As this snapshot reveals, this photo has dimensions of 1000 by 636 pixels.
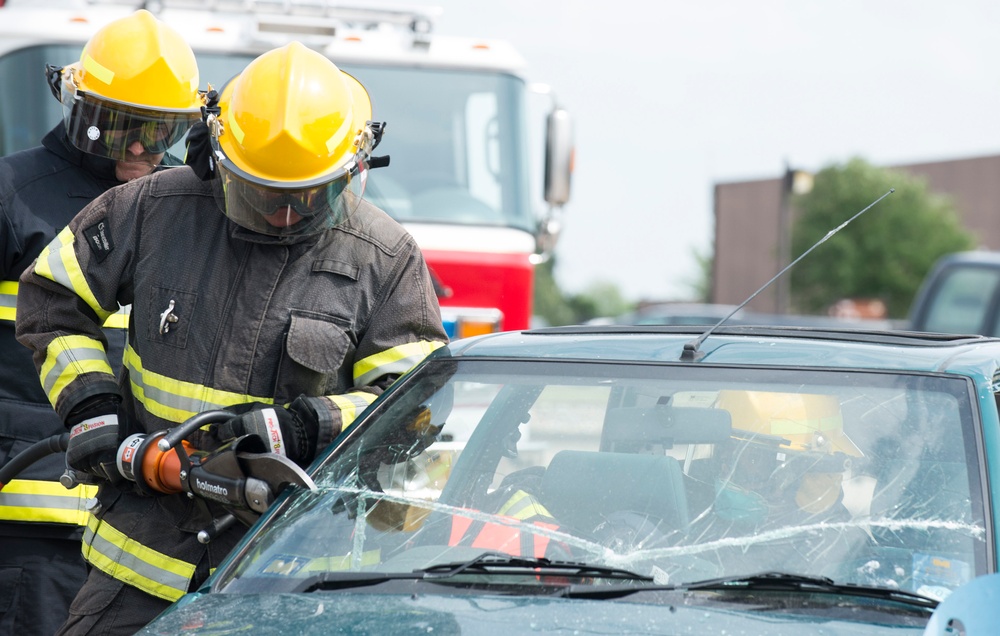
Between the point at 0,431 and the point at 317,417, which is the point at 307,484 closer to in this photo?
the point at 317,417

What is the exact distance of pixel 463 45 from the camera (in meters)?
6.82

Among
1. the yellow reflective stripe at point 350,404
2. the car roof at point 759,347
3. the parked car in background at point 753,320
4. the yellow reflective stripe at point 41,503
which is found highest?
the car roof at point 759,347

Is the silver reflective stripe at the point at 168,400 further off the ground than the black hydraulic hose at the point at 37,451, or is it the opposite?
the silver reflective stripe at the point at 168,400

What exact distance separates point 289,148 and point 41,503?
134 cm

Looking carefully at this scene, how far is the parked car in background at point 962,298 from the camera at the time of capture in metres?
12.9

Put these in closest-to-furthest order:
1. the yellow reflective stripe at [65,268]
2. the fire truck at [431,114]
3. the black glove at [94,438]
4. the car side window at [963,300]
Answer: the black glove at [94,438], the yellow reflective stripe at [65,268], the fire truck at [431,114], the car side window at [963,300]

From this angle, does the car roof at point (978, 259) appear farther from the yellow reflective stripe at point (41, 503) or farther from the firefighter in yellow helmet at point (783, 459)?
the yellow reflective stripe at point (41, 503)

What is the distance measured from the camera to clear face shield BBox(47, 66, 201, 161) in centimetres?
379

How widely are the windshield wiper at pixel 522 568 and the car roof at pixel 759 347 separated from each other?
2.16 feet

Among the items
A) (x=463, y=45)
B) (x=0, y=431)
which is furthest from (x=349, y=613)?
(x=463, y=45)

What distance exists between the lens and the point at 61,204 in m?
3.81

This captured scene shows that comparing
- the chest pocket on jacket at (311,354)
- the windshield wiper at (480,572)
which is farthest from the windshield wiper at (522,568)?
the chest pocket on jacket at (311,354)

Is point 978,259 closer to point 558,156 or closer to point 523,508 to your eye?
point 558,156

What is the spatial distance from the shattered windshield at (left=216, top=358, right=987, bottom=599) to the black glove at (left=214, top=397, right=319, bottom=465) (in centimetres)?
10
